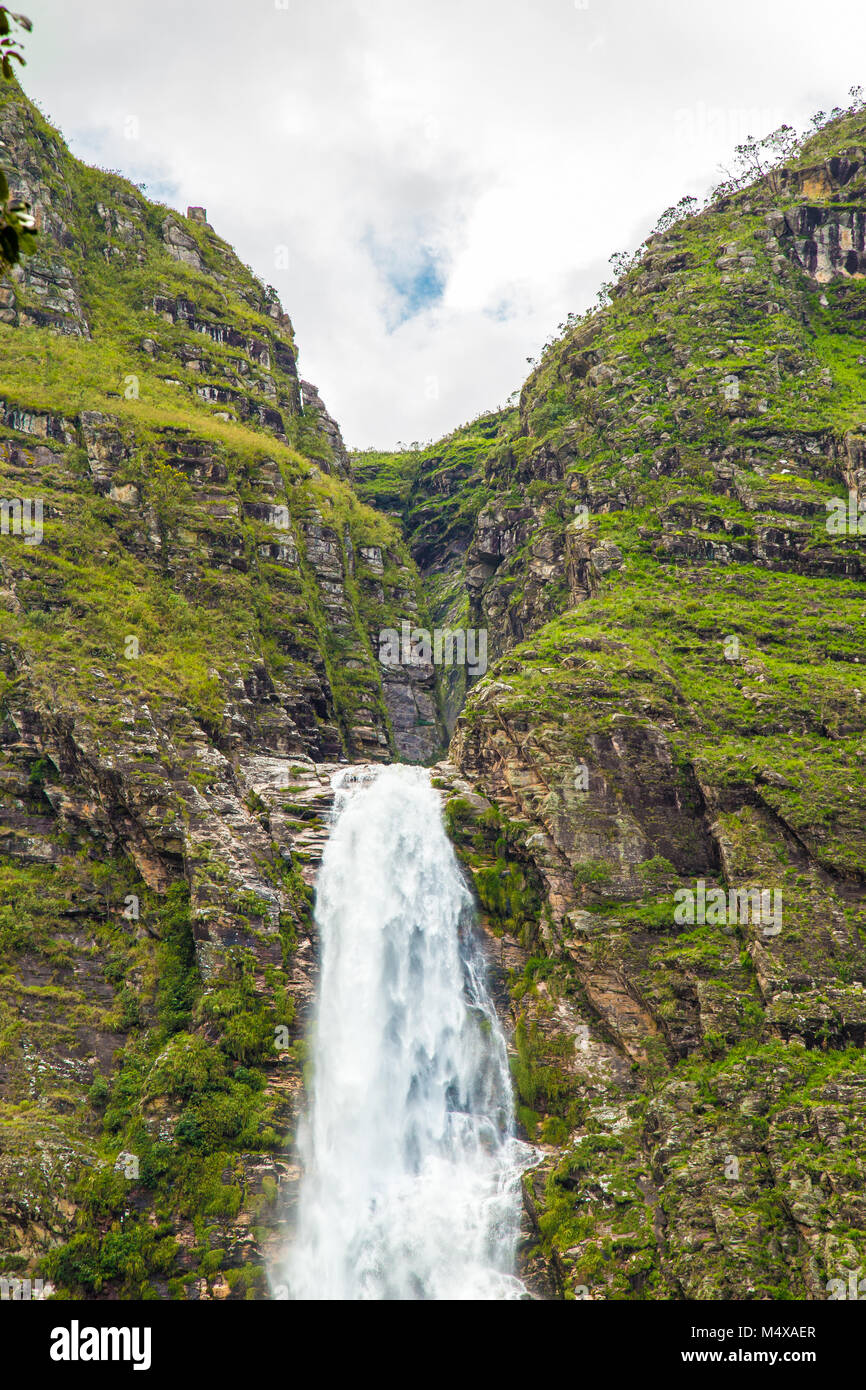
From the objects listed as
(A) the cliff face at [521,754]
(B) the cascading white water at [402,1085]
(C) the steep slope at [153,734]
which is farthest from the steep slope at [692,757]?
(C) the steep slope at [153,734]

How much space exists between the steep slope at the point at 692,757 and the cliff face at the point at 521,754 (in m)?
0.24

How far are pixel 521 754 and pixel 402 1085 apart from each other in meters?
20.2

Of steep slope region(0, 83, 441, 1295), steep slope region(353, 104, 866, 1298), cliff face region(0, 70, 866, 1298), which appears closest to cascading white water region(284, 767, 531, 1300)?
cliff face region(0, 70, 866, 1298)

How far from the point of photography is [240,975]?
155 ft

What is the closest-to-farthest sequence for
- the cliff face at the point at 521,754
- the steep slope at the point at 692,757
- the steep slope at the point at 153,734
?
the steep slope at the point at 692,757 → the cliff face at the point at 521,754 → the steep slope at the point at 153,734

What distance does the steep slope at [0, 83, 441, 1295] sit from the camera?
40.9 metres

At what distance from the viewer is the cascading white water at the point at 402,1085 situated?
4091cm

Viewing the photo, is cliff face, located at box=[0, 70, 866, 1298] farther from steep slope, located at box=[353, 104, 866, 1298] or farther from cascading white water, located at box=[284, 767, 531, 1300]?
cascading white water, located at box=[284, 767, 531, 1300]

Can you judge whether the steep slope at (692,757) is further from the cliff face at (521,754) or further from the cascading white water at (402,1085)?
the cascading white water at (402,1085)

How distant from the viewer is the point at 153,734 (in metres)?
56.2

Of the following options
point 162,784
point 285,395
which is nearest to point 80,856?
point 162,784

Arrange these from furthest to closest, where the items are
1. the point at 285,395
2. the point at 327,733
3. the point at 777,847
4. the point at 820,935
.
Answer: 1. the point at 285,395
2. the point at 327,733
3. the point at 777,847
4. the point at 820,935
